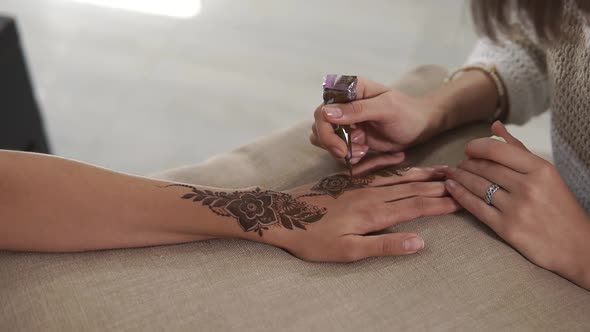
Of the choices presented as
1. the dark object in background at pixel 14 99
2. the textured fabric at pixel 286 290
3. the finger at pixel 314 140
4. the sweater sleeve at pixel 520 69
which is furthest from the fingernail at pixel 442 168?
the dark object in background at pixel 14 99

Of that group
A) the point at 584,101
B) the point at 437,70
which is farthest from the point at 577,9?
the point at 437,70

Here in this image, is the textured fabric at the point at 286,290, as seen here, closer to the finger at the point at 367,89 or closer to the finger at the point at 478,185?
the finger at the point at 478,185

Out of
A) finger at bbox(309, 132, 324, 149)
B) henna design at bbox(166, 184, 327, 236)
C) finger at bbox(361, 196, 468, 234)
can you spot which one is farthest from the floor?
finger at bbox(361, 196, 468, 234)

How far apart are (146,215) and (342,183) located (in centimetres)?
31

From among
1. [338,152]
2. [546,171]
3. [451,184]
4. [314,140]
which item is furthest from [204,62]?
[546,171]

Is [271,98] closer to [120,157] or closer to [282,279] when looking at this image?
[120,157]

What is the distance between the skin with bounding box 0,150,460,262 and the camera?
80cm

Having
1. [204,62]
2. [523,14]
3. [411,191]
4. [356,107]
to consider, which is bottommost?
[204,62]

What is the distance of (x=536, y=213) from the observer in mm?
819

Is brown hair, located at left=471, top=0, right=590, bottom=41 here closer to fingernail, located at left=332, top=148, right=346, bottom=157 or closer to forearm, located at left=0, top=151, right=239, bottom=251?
fingernail, located at left=332, top=148, right=346, bottom=157

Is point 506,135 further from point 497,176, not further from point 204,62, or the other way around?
point 204,62

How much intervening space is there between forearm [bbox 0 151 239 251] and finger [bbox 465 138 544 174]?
1.25ft

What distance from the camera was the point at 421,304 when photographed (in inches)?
29.8

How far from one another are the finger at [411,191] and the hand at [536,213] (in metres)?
0.06
